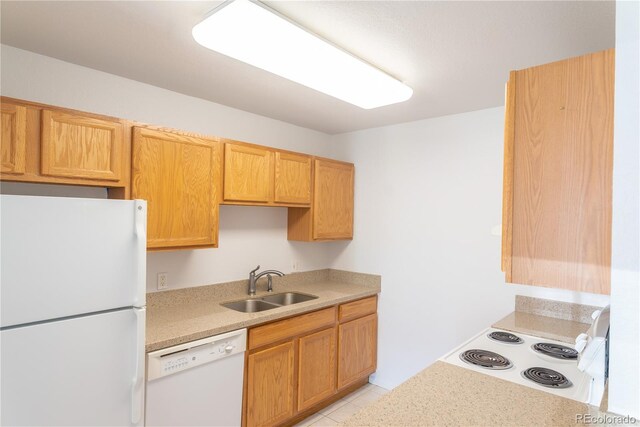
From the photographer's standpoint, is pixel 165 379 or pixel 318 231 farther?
pixel 318 231

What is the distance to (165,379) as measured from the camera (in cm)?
187

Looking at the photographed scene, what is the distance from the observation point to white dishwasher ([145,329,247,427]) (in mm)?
1835

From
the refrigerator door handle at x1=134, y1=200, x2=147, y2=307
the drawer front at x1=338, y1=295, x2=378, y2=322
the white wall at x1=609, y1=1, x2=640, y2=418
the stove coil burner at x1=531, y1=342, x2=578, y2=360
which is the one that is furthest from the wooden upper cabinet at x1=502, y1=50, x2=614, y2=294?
the drawer front at x1=338, y1=295, x2=378, y2=322

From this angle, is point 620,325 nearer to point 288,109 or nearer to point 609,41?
point 609,41

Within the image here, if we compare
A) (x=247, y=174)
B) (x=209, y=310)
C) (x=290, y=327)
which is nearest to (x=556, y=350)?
(x=290, y=327)

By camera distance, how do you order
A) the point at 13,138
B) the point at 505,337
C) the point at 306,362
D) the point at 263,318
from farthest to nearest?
the point at 306,362 < the point at 263,318 < the point at 505,337 < the point at 13,138

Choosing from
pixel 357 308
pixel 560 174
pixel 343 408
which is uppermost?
pixel 560 174

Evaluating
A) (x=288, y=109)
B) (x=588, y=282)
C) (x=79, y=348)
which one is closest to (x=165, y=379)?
(x=79, y=348)

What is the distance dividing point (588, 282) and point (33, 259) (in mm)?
1960

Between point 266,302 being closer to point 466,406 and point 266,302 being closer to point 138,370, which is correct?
point 138,370

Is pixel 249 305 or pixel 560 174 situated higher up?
pixel 560 174

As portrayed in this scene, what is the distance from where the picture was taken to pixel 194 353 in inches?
77.7

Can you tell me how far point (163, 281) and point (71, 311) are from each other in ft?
3.34

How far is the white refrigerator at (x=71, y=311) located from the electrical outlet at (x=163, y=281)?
83cm
